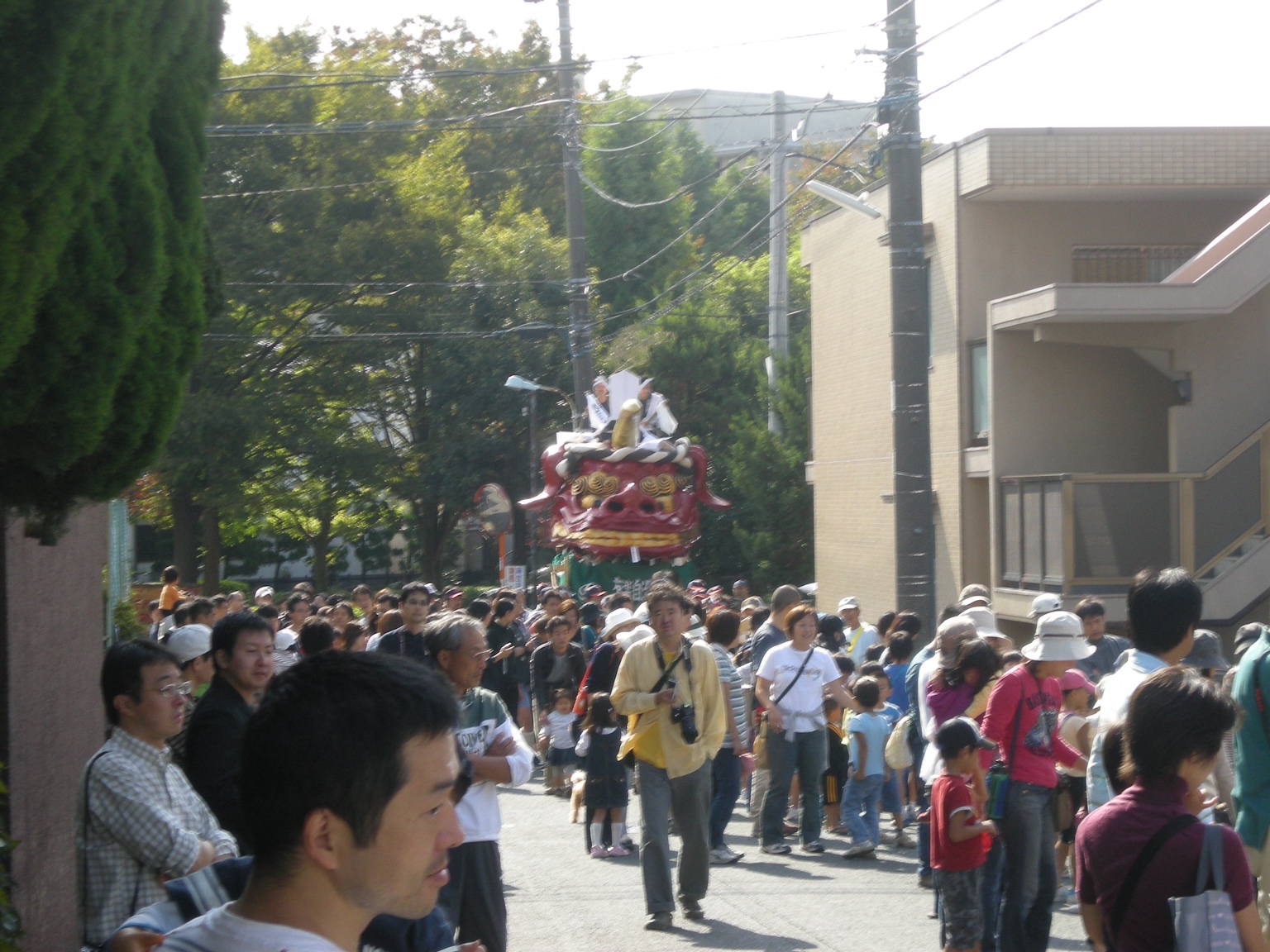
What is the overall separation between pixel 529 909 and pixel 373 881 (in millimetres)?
7552

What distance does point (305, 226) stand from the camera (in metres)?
35.6

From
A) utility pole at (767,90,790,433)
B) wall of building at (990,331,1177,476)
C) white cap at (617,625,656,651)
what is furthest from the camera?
utility pole at (767,90,790,433)

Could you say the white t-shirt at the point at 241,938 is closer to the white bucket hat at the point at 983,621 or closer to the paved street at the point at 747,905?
the paved street at the point at 747,905

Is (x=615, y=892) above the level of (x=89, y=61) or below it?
below

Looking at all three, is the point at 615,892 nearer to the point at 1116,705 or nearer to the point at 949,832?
the point at 949,832

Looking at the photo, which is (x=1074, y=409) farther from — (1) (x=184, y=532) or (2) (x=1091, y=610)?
(1) (x=184, y=532)

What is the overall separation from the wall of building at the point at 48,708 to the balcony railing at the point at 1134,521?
1132 centimetres

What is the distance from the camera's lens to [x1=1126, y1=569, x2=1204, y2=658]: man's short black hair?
570cm

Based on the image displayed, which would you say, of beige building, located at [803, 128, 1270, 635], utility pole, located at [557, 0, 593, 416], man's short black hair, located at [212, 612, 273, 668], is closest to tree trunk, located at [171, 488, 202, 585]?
utility pole, located at [557, 0, 593, 416]

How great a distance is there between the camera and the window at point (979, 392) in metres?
19.0

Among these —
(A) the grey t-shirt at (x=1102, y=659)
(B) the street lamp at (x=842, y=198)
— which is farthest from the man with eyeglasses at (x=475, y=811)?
(B) the street lamp at (x=842, y=198)

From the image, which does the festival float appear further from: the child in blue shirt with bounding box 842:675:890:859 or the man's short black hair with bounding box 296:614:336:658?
the man's short black hair with bounding box 296:614:336:658

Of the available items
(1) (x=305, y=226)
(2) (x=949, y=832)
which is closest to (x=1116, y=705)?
(2) (x=949, y=832)

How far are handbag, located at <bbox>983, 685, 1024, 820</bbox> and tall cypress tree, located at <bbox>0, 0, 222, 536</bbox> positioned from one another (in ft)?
14.9
